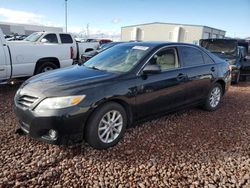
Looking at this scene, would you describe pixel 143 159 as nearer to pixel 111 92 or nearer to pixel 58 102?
pixel 111 92

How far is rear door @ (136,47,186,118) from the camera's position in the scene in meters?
3.95

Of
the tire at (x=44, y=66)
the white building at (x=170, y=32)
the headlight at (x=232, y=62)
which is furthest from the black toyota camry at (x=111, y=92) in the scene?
the white building at (x=170, y=32)

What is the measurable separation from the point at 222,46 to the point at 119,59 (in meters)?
6.92

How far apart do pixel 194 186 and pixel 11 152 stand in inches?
100

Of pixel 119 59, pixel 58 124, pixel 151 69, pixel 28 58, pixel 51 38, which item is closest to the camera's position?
pixel 58 124

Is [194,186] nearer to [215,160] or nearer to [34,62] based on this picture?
[215,160]

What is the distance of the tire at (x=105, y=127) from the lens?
11.1ft

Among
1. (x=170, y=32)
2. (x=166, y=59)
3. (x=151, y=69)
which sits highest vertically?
(x=170, y=32)

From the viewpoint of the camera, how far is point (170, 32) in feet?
177

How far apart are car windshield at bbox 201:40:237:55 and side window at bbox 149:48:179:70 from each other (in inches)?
232

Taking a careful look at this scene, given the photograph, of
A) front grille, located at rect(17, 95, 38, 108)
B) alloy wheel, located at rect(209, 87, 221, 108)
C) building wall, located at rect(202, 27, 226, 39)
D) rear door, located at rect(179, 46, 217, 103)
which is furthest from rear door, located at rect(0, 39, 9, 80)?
building wall, located at rect(202, 27, 226, 39)

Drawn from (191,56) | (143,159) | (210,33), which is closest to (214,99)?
(191,56)

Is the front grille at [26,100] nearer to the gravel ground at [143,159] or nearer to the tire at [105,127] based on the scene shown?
the gravel ground at [143,159]

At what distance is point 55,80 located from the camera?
364 cm
